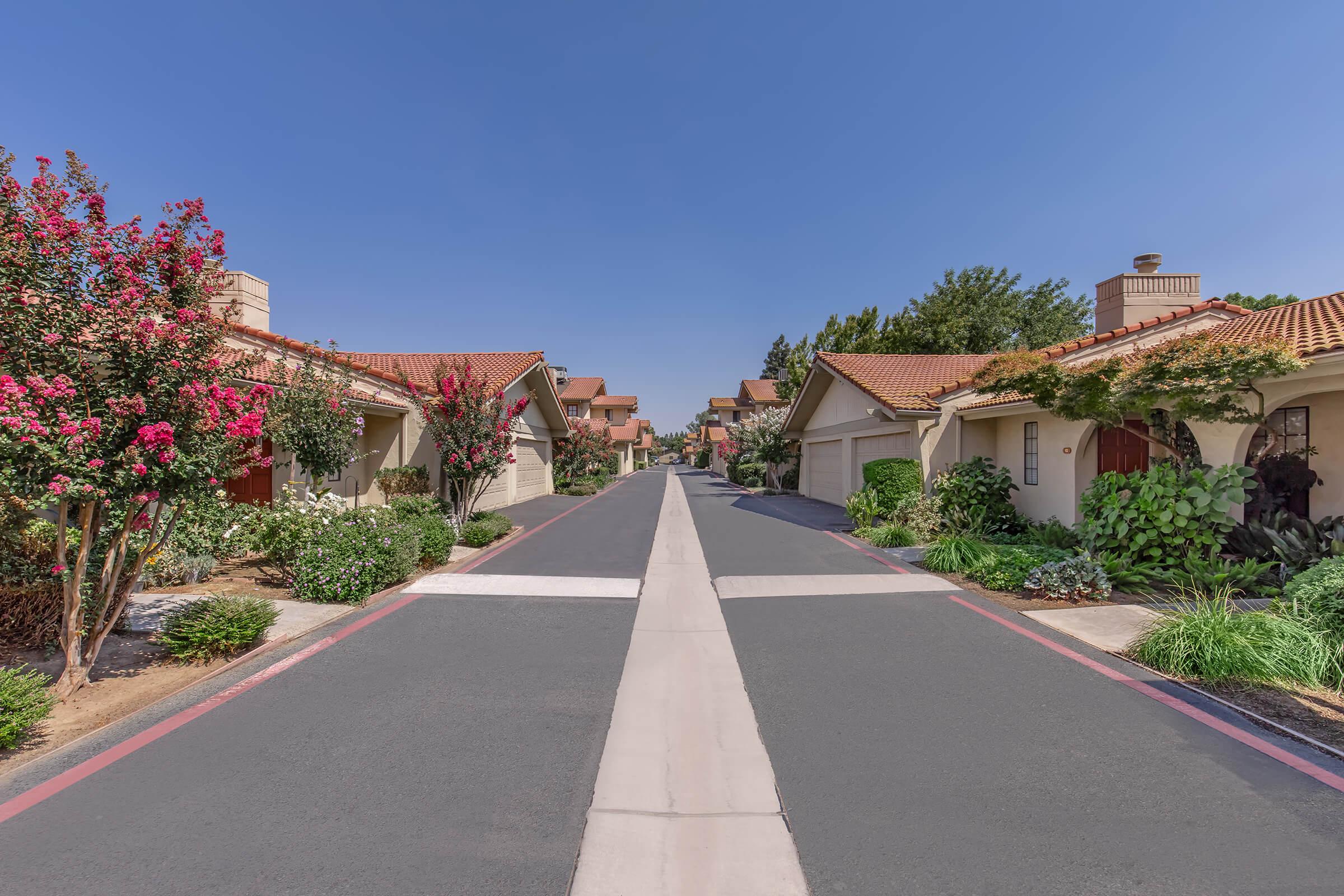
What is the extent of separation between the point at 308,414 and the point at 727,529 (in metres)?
8.89

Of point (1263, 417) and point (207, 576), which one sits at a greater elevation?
point (1263, 417)

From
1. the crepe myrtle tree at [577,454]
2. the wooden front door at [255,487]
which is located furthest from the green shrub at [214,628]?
the crepe myrtle tree at [577,454]

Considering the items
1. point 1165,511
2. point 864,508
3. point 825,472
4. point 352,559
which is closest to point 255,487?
point 352,559

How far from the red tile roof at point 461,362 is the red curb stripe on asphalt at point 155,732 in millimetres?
9452

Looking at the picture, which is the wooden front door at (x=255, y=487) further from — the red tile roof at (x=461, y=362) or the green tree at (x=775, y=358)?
the green tree at (x=775, y=358)

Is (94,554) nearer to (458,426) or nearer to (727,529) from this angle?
(458,426)

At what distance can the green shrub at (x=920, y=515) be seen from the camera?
11.5m

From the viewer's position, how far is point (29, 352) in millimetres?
3756

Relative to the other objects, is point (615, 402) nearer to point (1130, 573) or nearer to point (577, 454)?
point (577, 454)

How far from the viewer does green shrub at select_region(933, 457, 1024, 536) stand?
11102 mm

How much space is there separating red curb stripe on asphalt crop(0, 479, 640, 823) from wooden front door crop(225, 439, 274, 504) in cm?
562

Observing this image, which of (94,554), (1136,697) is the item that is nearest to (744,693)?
(1136,697)

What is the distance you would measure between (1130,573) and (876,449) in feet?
28.7

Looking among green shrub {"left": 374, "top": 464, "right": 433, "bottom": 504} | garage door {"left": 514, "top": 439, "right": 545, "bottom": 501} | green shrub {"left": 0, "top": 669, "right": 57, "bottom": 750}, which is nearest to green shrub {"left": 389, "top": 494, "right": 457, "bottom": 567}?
green shrub {"left": 374, "top": 464, "right": 433, "bottom": 504}
